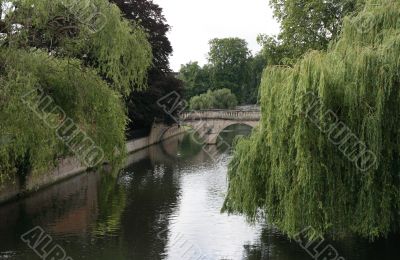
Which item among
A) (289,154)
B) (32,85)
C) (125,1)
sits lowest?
(289,154)

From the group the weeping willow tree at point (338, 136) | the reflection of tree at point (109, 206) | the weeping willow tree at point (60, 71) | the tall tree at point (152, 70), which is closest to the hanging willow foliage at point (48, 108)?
the weeping willow tree at point (60, 71)

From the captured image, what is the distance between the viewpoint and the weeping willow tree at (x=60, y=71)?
12664 mm

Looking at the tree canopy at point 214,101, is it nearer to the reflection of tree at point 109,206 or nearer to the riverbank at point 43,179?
the riverbank at point 43,179

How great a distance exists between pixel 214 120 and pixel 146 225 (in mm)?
31748

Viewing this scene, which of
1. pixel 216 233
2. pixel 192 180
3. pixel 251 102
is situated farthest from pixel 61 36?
pixel 251 102

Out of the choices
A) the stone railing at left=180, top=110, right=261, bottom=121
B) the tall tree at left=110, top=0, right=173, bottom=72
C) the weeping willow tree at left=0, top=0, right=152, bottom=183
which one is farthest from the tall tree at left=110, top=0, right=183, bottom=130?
the weeping willow tree at left=0, top=0, right=152, bottom=183

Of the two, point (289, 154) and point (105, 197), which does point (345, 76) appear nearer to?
point (289, 154)

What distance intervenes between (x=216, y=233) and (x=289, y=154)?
5084 millimetres

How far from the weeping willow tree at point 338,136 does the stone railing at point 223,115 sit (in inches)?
1257

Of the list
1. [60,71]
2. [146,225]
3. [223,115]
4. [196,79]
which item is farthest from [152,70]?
[196,79]

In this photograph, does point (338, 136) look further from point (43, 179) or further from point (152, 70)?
point (152, 70)

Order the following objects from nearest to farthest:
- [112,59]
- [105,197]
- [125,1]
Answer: [112,59] → [105,197] → [125,1]

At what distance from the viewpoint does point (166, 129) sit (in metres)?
53.8

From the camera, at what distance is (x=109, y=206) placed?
20219mm
